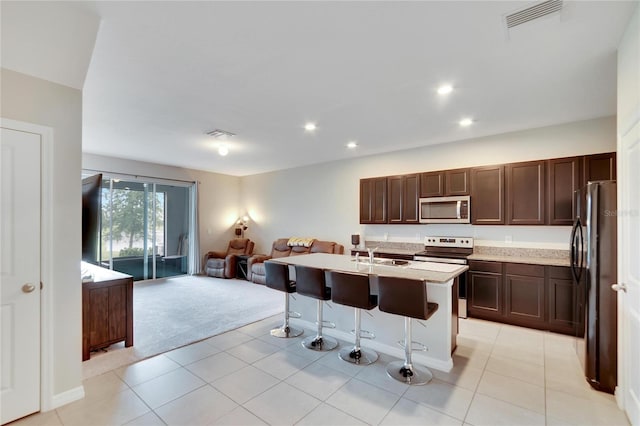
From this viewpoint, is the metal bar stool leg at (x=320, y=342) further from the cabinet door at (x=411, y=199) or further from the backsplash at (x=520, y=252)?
the backsplash at (x=520, y=252)

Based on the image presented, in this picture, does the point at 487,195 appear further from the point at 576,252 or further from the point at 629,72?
the point at 629,72

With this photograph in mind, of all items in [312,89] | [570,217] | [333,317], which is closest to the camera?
[312,89]

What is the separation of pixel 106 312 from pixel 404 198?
451cm

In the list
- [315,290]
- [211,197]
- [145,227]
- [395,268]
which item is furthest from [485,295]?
[145,227]

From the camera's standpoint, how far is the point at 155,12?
1940 millimetres

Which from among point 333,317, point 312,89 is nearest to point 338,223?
point 333,317

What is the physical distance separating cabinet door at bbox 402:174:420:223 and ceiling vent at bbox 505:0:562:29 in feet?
10.3

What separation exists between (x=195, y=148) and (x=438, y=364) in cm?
509

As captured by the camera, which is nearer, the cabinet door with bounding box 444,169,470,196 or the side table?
the cabinet door with bounding box 444,169,470,196

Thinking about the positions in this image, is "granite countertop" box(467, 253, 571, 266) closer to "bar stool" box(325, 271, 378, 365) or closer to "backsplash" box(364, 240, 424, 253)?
"backsplash" box(364, 240, 424, 253)

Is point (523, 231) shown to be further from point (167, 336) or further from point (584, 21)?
point (167, 336)

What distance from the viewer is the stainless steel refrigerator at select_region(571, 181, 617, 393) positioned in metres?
2.44

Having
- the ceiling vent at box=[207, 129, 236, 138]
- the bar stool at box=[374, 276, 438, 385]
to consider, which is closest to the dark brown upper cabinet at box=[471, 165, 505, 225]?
the bar stool at box=[374, 276, 438, 385]

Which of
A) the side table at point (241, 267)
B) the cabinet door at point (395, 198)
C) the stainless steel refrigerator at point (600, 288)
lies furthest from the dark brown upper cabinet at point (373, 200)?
the side table at point (241, 267)
